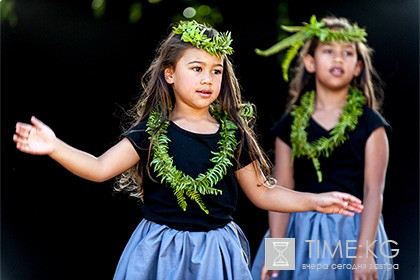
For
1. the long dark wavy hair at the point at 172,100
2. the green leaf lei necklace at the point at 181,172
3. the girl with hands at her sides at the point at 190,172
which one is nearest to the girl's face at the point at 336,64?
the long dark wavy hair at the point at 172,100

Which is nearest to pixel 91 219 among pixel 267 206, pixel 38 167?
pixel 38 167

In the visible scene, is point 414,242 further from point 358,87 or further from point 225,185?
point 225,185

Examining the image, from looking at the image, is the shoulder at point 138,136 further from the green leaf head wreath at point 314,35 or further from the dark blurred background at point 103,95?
the dark blurred background at point 103,95

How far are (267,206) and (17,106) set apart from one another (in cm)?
165

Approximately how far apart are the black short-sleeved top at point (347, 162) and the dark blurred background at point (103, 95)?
0.44 meters

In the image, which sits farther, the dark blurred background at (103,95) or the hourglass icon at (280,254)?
the dark blurred background at (103,95)

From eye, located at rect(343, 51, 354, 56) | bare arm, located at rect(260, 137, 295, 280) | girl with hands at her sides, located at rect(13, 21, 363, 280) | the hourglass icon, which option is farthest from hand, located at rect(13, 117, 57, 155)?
eye, located at rect(343, 51, 354, 56)

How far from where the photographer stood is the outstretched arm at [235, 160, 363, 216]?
329 centimetres

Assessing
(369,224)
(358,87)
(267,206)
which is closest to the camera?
(267,206)

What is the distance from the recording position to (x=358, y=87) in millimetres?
4152

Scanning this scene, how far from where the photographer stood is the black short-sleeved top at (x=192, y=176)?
3254 millimetres

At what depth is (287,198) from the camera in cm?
339

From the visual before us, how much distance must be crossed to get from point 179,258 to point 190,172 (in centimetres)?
33

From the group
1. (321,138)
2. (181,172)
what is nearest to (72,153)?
(181,172)
